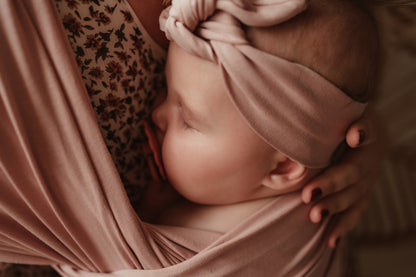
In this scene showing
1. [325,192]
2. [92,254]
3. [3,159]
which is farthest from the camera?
[325,192]

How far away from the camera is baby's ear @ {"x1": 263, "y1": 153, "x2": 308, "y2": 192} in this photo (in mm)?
777

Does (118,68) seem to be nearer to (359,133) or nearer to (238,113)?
(238,113)

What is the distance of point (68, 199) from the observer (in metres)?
0.65

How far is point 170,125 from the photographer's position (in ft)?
2.57

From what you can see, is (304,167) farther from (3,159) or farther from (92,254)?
(3,159)

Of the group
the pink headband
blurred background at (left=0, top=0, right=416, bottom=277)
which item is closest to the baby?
the pink headband

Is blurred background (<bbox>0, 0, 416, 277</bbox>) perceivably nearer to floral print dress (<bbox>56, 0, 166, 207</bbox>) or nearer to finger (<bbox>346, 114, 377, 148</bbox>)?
finger (<bbox>346, 114, 377, 148</bbox>)

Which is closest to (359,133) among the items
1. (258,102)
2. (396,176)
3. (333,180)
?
(333,180)

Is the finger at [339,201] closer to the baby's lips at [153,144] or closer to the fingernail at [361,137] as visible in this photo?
the fingernail at [361,137]

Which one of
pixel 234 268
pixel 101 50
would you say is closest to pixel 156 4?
pixel 101 50

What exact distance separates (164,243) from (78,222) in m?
0.17

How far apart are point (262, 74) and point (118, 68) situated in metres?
0.27

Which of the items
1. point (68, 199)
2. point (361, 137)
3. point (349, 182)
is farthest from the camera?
Answer: point (349, 182)

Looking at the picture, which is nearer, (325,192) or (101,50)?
(101,50)
